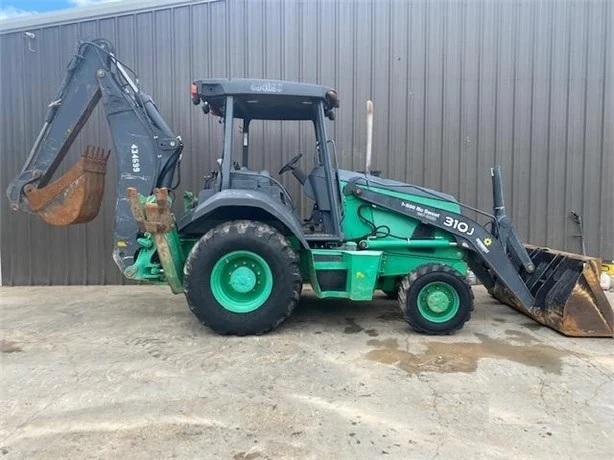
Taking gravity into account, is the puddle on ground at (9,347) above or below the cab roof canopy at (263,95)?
below

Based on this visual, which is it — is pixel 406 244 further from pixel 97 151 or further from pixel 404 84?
pixel 97 151

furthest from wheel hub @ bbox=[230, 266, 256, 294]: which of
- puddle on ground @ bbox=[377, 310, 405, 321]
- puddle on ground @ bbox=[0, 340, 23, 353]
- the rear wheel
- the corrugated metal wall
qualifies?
the corrugated metal wall

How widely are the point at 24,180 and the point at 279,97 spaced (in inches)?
116

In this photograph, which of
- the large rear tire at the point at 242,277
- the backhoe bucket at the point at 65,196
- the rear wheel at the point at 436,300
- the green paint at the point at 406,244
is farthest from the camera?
the backhoe bucket at the point at 65,196

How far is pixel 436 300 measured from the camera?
15.2 ft

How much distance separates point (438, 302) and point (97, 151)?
160 inches

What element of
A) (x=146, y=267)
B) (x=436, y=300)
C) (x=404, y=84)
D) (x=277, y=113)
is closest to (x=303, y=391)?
(x=436, y=300)

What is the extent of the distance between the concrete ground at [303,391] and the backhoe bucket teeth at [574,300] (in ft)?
0.49

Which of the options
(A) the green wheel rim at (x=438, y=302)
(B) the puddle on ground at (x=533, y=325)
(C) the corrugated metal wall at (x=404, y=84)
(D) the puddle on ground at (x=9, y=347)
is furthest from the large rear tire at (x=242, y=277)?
(C) the corrugated metal wall at (x=404, y=84)

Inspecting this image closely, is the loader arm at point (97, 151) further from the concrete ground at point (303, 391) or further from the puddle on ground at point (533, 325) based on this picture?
the puddle on ground at point (533, 325)

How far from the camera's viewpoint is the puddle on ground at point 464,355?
12.3ft

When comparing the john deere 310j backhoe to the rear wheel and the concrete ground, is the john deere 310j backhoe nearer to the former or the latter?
the rear wheel

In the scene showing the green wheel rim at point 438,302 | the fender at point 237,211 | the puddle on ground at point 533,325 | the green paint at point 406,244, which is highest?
the fender at point 237,211

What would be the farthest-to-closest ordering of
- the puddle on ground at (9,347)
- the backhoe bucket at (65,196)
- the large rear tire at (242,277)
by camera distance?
1. the backhoe bucket at (65,196)
2. the large rear tire at (242,277)
3. the puddle on ground at (9,347)
